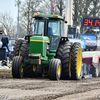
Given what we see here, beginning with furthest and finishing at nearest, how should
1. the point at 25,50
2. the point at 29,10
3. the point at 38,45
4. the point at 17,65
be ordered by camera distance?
the point at 29,10 → the point at 25,50 → the point at 17,65 → the point at 38,45

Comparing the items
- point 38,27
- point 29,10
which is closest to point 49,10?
point 29,10

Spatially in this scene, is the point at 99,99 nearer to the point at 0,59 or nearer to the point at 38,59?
the point at 38,59

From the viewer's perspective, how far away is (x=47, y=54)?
10086mm

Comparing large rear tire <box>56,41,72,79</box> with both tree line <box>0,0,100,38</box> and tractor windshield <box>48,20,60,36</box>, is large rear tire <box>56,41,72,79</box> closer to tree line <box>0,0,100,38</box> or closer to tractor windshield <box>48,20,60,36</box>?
tractor windshield <box>48,20,60,36</box>

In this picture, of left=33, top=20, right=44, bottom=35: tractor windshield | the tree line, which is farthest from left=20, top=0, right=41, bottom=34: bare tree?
left=33, top=20, right=44, bottom=35: tractor windshield

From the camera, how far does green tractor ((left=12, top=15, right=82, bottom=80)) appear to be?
9625 mm

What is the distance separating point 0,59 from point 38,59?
3083mm

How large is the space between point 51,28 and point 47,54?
1051 millimetres

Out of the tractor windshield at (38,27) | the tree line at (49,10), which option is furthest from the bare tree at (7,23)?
the tractor windshield at (38,27)

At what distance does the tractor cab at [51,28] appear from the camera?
1032 cm

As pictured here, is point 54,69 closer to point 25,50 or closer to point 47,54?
point 47,54

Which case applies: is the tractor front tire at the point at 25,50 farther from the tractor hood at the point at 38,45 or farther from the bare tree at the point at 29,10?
the bare tree at the point at 29,10

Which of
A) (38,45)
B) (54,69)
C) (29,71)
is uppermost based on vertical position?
(38,45)

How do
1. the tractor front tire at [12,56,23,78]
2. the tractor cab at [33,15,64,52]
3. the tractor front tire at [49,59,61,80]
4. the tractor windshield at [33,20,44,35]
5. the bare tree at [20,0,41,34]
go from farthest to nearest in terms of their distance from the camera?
the bare tree at [20,0,41,34]
the tractor windshield at [33,20,44,35]
the tractor cab at [33,15,64,52]
the tractor front tire at [12,56,23,78]
the tractor front tire at [49,59,61,80]
